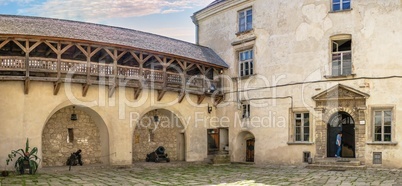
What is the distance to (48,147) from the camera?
2080 cm

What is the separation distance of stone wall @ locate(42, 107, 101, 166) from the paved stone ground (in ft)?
4.72

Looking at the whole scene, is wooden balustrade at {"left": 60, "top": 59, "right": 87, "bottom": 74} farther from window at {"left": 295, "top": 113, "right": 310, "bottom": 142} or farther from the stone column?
the stone column

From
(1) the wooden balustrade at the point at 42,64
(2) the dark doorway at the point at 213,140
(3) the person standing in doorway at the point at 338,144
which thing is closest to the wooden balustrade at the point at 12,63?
(1) the wooden balustrade at the point at 42,64

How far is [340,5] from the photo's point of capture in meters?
21.0

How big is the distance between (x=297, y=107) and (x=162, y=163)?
725 cm

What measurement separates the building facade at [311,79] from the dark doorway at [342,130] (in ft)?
0.15

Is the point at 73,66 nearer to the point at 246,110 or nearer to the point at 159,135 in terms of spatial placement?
the point at 159,135

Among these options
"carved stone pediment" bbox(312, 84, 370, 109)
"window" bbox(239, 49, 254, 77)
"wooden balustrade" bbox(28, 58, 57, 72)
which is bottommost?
"carved stone pediment" bbox(312, 84, 370, 109)

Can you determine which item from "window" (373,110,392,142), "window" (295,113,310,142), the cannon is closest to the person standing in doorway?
"window" (295,113,310,142)

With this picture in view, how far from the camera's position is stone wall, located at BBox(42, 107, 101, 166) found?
68.4 feet

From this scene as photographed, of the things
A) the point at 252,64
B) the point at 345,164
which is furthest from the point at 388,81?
the point at 252,64

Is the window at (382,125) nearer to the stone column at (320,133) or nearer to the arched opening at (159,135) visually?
the stone column at (320,133)

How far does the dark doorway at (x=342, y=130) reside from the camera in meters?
21.5

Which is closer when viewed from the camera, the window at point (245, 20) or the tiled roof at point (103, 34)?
the tiled roof at point (103, 34)
